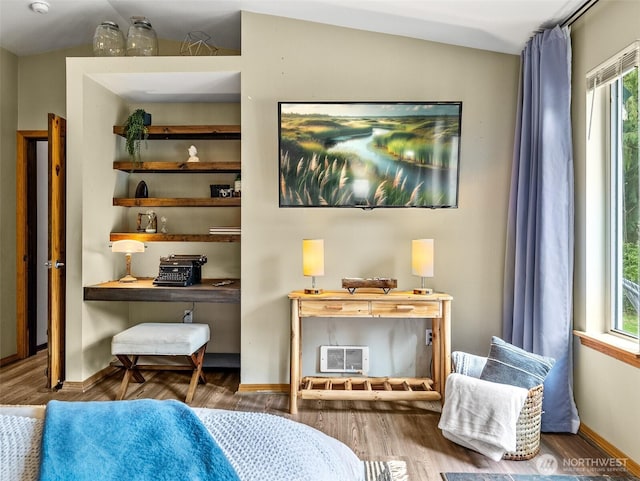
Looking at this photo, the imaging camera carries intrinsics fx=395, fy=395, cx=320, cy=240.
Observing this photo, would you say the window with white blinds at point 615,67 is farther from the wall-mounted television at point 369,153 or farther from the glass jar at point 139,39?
→ the glass jar at point 139,39

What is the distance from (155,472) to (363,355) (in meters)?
2.37

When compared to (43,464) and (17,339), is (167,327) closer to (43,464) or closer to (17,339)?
(17,339)

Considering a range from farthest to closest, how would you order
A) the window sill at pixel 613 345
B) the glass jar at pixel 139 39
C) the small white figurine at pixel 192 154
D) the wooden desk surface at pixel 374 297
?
the small white figurine at pixel 192 154, the glass jar at pixel 139 39, the wooden desk surface at pixel 374 297, the window sill at pixel 613 345

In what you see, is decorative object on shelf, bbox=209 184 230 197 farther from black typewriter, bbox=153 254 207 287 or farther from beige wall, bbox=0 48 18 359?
beige wall, bbox=0 48 18 359

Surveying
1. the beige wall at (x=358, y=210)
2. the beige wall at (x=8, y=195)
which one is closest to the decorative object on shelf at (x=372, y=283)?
the beige wall at (x=358, y=210)

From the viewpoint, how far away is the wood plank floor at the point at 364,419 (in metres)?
2.11

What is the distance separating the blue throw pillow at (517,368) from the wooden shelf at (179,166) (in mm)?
2389

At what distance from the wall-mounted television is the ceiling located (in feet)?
1.81

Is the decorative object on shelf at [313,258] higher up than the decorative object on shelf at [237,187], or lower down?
lower down

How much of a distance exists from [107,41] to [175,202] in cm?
136

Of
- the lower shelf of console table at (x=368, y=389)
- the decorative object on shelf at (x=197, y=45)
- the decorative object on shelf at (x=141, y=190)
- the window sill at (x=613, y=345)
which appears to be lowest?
the lower shelf of console table at (x=368, y=389)

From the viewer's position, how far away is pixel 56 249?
3.07 metres

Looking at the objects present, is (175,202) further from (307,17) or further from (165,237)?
(307,17)

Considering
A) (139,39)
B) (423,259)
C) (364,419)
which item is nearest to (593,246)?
(423,259)
